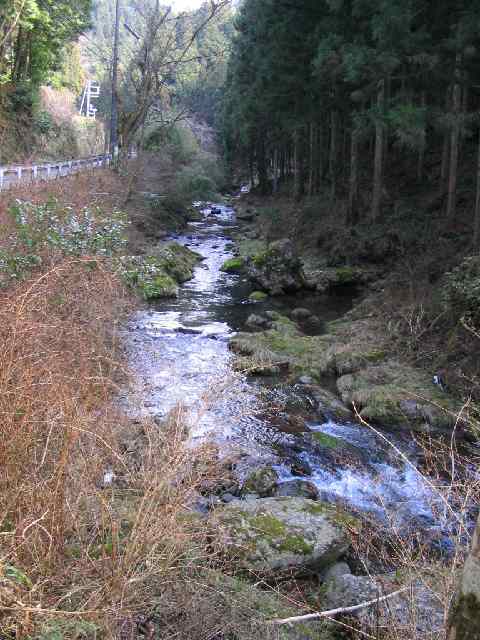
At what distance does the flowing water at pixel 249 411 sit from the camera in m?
6.46

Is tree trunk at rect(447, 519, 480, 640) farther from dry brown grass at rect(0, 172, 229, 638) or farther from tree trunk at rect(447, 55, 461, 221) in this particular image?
tree trunk at rect(447, 55, 461, 221)

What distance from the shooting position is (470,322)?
410 inches

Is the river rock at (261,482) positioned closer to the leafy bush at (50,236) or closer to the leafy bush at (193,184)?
the leafy bush at (50,236)

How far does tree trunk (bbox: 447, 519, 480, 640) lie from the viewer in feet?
6.26

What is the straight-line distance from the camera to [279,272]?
18.1m

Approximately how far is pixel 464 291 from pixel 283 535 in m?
6.89

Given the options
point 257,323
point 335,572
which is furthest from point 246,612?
point 257,323

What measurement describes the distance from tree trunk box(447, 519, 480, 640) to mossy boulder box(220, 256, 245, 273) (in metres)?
19.1

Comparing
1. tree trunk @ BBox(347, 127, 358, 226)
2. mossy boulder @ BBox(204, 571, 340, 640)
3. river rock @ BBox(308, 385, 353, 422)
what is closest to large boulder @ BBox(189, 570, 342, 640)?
mossy boulder @ BBox(204, 571, 340, 640)

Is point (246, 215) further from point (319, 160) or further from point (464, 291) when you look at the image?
point (464, 291)

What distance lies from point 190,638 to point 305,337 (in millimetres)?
9644

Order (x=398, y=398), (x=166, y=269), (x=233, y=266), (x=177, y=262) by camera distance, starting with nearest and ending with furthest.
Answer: (x=398, y=398)
(x=166, y=269)
(x=177, y=262)
(x=233, y=266)

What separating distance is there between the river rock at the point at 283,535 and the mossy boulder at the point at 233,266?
15341 millimetres

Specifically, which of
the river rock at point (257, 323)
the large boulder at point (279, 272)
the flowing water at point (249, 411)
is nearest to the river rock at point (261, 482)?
the flowing water at point (249, 411)
